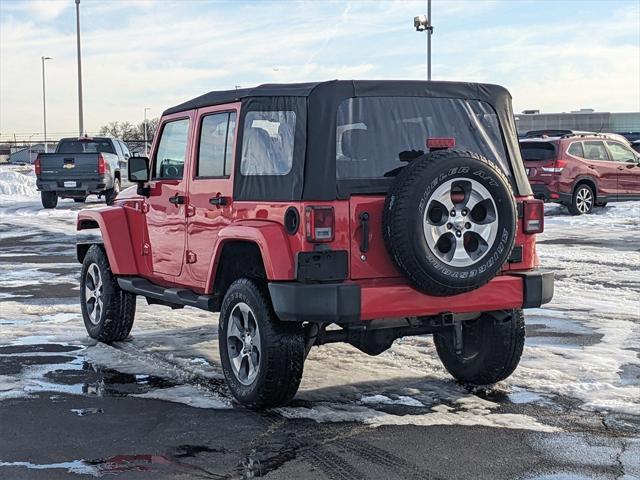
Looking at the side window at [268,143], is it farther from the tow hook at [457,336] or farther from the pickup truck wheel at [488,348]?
the pickup truck wheel at [488,348]

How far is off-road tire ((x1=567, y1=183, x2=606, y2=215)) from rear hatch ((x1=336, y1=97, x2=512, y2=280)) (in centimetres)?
1608

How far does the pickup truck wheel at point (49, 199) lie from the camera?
2555cm

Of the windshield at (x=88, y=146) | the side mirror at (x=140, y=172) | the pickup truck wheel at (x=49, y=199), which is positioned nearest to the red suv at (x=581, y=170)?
the windshield at (x=88, y=146)

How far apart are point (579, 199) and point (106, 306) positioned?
1575 cm

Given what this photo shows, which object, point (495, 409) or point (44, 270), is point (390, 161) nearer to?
point (495, 409)

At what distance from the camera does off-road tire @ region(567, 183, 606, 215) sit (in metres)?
21.5

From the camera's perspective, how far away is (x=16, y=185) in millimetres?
33344

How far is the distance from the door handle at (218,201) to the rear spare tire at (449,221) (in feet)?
3.97

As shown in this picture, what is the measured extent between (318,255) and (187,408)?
1.34 meters

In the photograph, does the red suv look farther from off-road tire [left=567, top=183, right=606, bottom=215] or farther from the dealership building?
the dealership building

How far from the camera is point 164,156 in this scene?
7445 millimetres

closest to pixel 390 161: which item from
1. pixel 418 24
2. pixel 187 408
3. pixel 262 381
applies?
pixel 262 381

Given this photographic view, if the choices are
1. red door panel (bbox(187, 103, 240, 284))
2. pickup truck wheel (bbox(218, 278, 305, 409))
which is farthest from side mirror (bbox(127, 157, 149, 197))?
pickup truck wheel (bbox(218, 278, 305, 409))

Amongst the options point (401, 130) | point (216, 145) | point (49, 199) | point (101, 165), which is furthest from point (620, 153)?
point (401, 130)
